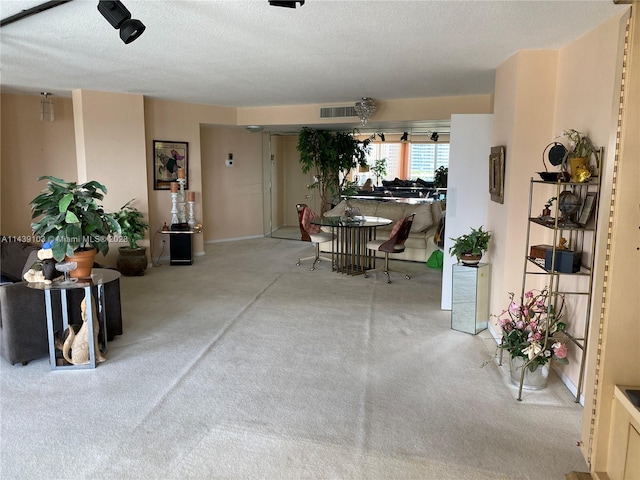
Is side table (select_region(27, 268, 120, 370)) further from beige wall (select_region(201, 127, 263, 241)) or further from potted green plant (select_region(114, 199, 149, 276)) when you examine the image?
beige wall (select_region(201, 127, 263, 241))

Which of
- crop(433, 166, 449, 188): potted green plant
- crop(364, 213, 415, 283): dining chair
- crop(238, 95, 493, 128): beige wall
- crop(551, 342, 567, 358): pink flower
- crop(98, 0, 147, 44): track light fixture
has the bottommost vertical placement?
crop(551, 342, 567, 358): pink flower

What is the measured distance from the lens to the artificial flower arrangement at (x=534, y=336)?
2.96m

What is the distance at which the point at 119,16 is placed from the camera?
8.09 ft

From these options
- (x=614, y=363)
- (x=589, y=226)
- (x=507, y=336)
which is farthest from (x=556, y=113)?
(x=614, y=363)

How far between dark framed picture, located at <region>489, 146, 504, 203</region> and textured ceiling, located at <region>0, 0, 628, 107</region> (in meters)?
0.81

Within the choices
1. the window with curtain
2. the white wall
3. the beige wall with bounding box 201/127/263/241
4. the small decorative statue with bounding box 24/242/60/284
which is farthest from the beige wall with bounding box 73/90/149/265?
the window with curtain

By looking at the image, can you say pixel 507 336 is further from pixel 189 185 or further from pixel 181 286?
pixel 189 185

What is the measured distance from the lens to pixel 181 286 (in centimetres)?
564

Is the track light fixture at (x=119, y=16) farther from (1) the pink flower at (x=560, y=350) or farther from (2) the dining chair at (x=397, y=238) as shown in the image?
(2) the dining chair at (x=397, y=238)

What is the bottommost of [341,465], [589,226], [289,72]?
[341,465]

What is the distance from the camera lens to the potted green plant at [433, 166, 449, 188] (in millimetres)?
9492

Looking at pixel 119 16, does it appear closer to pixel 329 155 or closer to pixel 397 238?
pixel 397 238

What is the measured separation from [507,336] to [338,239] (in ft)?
12.2

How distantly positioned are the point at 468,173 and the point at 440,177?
17.1ft
